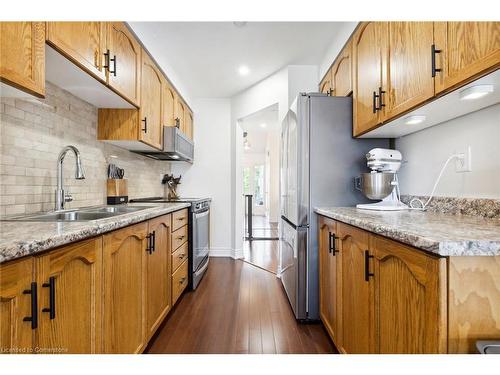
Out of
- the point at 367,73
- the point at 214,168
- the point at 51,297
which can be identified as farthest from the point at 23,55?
the point at 214,168

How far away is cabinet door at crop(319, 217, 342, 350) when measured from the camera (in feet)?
5.02

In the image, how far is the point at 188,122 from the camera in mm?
3822

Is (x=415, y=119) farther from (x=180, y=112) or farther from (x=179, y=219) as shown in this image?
(x=180, y=112)

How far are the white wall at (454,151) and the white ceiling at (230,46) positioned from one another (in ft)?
4.47

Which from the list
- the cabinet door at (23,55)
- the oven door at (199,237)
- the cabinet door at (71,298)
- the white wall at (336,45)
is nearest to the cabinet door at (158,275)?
the cabinet door at (71,298)

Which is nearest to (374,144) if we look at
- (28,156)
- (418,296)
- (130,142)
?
(418,296)

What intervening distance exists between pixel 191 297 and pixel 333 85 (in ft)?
8.13

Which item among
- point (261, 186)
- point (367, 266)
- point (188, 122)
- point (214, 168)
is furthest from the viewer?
point (261, 186)

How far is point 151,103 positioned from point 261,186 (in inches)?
307

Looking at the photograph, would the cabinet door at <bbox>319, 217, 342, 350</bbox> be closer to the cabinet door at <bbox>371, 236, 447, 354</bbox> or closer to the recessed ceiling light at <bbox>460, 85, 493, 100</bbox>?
the cabinet door at <bbox>371, 236, 447, 354</bbox>

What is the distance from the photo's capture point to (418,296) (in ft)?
2.59

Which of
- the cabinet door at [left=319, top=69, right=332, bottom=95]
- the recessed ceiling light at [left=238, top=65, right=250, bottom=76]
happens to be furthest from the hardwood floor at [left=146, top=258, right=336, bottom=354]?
the recessed ceiling light at [left=238, top=65, right=250, bottom=76]

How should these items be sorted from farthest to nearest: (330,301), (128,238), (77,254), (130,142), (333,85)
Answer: (333,85) < (130,142) < (330,301) < (128,238) < (77,254)
